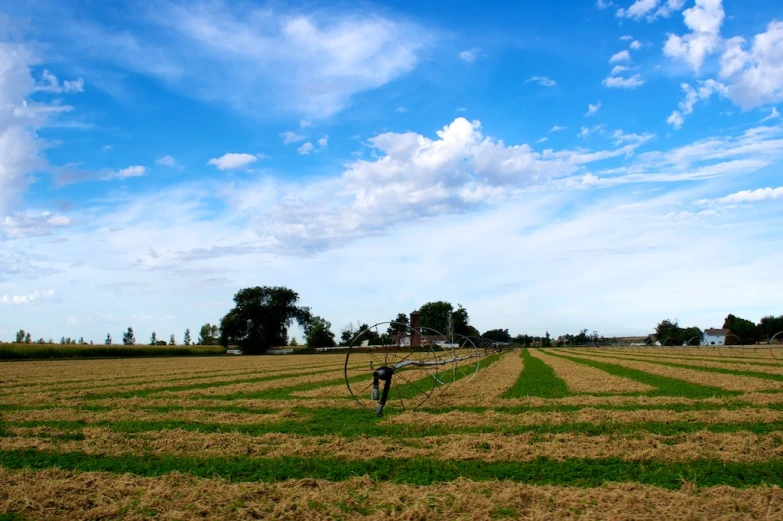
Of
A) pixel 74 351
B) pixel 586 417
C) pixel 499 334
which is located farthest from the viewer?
pixel 499 334

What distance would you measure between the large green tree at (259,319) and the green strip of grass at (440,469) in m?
102

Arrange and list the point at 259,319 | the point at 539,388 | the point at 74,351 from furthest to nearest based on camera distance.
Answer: the point at 259,319
the point at 74,351
the point at 539,388

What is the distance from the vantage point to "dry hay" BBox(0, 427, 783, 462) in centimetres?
889

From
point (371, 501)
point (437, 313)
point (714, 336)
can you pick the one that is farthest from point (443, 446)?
point (714, 336)

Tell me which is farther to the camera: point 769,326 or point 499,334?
point 499,334

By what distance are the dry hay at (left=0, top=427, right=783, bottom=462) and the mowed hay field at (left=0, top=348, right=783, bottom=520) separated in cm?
4

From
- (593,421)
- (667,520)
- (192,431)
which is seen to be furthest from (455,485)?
(192,431)

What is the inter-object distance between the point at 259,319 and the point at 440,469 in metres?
106

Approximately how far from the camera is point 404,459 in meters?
8.92

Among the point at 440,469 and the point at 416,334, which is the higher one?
the point at 416,334

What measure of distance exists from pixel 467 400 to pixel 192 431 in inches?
312

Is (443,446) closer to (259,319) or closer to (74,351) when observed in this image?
(74,351)

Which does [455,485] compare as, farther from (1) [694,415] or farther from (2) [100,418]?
(2) [100,418]

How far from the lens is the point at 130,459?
923 centimetres
